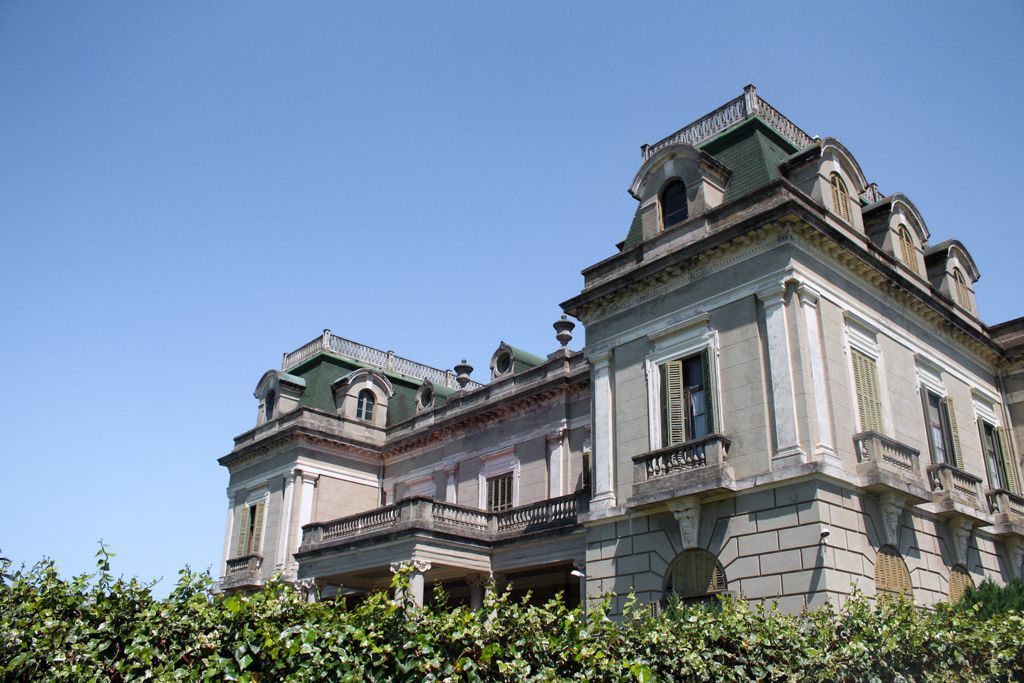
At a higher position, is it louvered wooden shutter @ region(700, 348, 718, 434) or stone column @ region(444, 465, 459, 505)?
stone column @ region(444, 465, 459, 505)

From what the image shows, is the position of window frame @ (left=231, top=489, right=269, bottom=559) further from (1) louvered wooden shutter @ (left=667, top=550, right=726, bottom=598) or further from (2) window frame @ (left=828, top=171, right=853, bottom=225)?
(2) window frame @ (left=828, top=171, right=853, bottom=225)

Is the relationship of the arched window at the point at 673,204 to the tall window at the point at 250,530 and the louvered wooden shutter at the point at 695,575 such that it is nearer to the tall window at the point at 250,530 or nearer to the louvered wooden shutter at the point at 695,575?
the louvered wooden shutter at the point at 695,575

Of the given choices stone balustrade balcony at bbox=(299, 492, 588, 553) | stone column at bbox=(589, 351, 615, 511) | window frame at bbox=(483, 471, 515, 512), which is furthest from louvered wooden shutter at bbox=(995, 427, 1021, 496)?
window frame at bbox=(483, 471, 515, 512)

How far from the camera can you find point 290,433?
104 ft

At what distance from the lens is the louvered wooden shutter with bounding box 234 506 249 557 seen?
3288cm

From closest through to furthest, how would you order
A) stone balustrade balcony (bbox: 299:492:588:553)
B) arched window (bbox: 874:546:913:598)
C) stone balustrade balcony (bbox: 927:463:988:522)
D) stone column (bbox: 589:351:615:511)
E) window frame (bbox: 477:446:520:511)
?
arched window (bbox: 874:546:913:598)
stone balustrade balcony (bbox: 927:463:988:522)
stone column (bbox: 589:351:615:511)
stone balustrade balcony (bbox: 299:492:588:553)
window frame (bbox: 477:446:520:511)

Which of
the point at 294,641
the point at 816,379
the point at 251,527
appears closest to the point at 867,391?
the point at 816,379

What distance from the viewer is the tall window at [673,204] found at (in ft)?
66.8

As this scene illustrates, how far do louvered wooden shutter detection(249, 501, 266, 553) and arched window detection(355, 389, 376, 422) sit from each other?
4997mm

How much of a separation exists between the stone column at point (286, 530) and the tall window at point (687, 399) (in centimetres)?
1729

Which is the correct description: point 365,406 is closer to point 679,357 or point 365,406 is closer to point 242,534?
point 242,534

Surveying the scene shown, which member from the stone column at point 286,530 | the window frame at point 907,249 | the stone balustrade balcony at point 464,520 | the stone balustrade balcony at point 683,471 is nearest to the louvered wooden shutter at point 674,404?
the stone balustrade balcony at point 683,471

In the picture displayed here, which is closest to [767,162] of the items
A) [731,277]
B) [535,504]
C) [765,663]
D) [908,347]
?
[731,277]

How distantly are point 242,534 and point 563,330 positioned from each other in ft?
50.7
